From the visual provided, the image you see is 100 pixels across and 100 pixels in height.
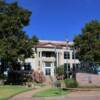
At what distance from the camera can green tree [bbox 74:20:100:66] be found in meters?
60.6

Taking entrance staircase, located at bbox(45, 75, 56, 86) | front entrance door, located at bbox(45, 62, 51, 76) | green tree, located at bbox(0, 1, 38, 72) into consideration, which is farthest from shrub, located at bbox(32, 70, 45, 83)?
front entrance door, located at bbox(45, 62, 51, 76)

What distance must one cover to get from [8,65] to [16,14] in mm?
10781

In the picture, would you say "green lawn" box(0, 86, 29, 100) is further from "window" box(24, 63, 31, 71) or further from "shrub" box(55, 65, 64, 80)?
"window" box(24, 63, 31, 71)

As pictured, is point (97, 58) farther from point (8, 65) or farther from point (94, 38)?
point (8, 65)

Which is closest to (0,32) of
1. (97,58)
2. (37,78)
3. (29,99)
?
(37,78)

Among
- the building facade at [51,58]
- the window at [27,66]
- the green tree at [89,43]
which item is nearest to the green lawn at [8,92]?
the green tree at [89,43]

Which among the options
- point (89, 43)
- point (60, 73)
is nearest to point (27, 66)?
point (60, 73)

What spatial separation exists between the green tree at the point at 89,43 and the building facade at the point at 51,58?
13525mm

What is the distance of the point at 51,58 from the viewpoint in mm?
79438

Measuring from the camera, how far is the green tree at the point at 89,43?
60.6m

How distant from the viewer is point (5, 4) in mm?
55688

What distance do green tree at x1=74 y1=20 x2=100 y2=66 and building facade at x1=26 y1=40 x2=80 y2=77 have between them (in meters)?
13.5

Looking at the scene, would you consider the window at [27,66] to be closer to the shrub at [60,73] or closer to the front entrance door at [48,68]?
the front entrance door at [48,68]

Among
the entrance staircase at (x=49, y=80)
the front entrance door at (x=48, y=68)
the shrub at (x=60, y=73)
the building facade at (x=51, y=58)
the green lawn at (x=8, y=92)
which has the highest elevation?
the building facade at (x=51, y=58)
